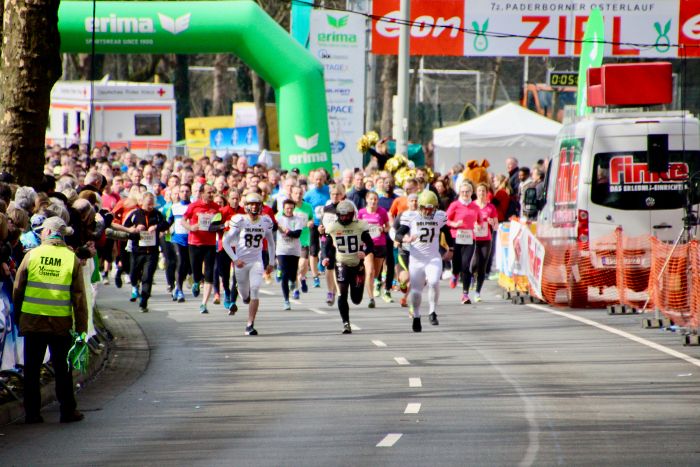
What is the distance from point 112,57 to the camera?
6650 centimetres

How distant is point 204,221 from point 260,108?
28.0 metres

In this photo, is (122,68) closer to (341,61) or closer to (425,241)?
(341,61)

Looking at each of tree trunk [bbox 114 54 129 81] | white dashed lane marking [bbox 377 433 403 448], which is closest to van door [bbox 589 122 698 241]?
white dashed lane marking [bbox 377 433 403 448]

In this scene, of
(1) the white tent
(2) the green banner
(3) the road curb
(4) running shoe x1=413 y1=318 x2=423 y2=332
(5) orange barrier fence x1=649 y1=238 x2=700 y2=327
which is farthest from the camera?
(1) the white tent

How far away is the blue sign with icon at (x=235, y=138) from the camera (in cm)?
4928

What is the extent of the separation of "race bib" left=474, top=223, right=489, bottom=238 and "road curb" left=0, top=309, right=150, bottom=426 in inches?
217

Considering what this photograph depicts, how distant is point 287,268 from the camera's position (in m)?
20.7

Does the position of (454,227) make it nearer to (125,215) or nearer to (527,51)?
(125,215)

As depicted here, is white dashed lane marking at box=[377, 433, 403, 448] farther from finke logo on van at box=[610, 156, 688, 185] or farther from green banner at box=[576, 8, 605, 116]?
green banner at box=[576, 8, 605, 116]

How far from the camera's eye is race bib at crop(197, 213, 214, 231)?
2045cm

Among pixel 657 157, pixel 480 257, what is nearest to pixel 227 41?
pixel 480 257

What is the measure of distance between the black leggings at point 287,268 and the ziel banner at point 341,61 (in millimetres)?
12391

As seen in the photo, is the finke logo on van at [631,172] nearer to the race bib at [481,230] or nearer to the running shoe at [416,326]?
the race bib at [481,230]

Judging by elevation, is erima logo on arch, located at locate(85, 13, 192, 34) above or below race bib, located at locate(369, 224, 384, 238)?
above
